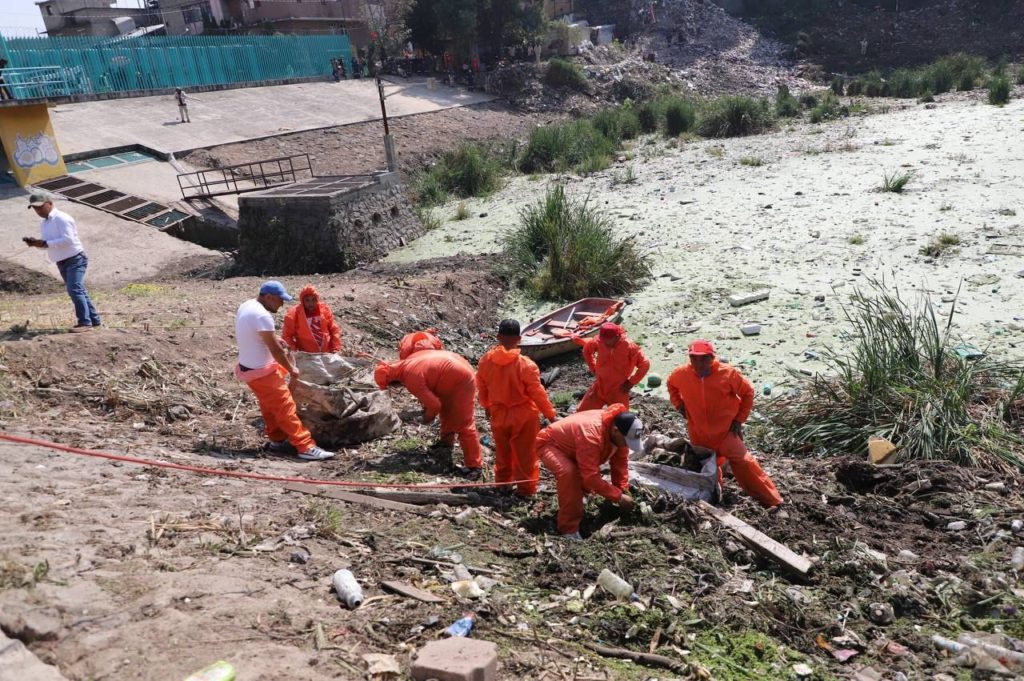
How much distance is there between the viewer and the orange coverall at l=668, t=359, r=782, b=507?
526 centimetres

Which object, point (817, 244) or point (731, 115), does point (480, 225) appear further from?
point (731, 115)

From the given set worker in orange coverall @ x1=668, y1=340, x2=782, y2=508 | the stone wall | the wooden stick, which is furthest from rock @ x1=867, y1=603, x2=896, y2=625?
the stone wall

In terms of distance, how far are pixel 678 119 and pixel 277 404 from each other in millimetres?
22446

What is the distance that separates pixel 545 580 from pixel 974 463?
353 cm

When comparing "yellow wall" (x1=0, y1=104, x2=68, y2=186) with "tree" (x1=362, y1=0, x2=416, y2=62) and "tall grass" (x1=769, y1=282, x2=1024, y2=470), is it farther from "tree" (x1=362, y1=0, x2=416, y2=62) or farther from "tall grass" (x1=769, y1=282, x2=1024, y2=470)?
"tree" (x1=362, y1=0, x2=416, y2=62)

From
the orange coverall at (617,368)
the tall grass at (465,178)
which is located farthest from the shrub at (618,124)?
the orange coverall at (617,368)

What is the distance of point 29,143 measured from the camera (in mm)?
16266

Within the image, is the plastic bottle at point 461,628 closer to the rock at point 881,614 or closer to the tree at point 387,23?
the rock at point 881,614

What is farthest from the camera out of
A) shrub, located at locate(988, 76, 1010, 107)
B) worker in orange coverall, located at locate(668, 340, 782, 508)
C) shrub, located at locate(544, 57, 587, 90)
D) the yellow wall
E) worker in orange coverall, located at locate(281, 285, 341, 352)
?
shrub, located at locate(544, 57, 587, 90)

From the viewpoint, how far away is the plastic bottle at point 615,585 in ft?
13.4

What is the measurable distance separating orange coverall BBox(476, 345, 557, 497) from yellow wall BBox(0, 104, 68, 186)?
15093mm

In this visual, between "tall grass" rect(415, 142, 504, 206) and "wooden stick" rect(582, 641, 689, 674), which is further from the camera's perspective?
"tall grass" rect(415, 142, 504, 206)

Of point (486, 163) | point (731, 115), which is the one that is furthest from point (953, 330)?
point (731, 115)

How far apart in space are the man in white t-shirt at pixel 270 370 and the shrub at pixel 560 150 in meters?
16.4
